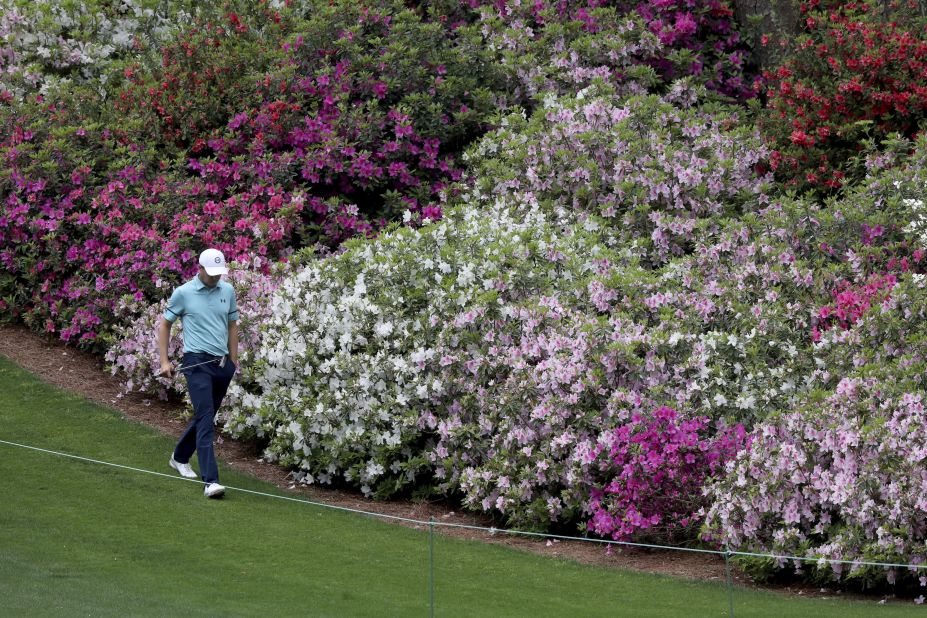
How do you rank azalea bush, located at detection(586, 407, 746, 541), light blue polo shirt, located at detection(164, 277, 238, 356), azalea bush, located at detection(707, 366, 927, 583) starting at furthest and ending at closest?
light blue polo shirt, located at detection(164, 277, 238, 356) < azalea bush, located at detection(586, 407, 746, 541) < azalea bush, located at detection(707, 366, 927, 583)

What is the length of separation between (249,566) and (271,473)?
8.53 ft

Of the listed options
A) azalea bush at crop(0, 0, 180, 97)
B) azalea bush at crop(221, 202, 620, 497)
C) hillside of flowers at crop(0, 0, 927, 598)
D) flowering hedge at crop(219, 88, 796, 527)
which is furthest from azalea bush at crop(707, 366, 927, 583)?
azalea bush at crop(0, 0, 180, 97)

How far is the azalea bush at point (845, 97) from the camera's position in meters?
11.1

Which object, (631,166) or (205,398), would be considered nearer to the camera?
(205,398)

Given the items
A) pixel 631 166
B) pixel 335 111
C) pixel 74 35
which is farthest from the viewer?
pixel 74 35

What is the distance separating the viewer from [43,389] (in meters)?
11.3

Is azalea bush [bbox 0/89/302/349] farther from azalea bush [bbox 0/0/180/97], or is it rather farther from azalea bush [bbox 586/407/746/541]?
azalea bush [bbox 586/407/746/541]

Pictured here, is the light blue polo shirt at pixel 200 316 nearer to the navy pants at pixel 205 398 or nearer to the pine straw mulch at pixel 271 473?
the navy pants at pixel 205 398

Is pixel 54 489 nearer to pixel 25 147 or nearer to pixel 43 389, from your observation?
pixel 43 389

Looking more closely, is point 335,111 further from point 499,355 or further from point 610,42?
point 499,355

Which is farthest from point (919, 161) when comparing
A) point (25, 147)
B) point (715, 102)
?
point (25, 147)

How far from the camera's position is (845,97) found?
11.3 m

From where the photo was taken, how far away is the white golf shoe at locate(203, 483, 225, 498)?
8.62 m

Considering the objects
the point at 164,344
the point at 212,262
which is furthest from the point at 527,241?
the point at 164,344
